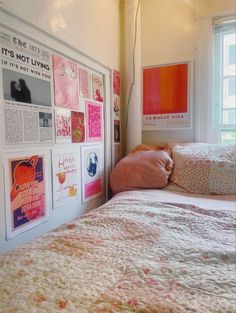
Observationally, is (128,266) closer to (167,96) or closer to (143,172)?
(143,172)

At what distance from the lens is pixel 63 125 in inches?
56.0

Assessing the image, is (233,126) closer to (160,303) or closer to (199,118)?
(199,118)

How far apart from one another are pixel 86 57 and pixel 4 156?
93 cm

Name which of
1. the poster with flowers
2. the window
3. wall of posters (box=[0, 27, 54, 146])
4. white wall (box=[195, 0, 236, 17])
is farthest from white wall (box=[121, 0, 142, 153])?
wall of posters (box=[0, 27, 54, 146])

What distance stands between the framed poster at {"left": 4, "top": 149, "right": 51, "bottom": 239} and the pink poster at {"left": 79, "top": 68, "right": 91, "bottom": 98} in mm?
529

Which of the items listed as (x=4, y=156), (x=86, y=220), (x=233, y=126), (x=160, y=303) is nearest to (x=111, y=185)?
(x=86, y=220)

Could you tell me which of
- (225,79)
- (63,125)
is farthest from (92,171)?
(225,79)

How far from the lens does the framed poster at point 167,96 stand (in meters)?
2.15

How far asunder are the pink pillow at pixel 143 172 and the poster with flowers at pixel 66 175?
1.10 ft

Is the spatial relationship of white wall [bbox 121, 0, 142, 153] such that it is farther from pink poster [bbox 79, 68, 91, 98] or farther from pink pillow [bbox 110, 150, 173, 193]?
pink poster [bbox 79, 68, 91, 98]

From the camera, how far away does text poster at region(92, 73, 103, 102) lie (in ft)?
5.82

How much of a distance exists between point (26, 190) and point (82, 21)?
43.9 inches

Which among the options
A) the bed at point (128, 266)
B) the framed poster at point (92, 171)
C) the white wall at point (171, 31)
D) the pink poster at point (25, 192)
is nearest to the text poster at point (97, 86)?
the framed poster at point (92, 171)

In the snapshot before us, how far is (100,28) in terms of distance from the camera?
6.02 feet
